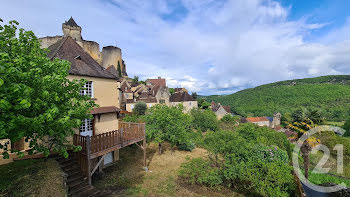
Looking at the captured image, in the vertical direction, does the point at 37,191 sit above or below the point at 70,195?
above

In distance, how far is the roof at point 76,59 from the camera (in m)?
11.1

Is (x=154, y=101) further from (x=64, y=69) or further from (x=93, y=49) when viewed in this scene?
(x=64, y=69)

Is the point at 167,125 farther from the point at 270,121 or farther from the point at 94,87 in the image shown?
the point at 270,121

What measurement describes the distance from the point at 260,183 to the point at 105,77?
13.3 meters

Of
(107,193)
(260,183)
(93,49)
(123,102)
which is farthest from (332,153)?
(93,49)

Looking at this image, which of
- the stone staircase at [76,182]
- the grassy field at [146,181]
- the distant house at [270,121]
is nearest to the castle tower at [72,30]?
the grassy field at [146,181]

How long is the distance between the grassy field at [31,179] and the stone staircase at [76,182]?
81cm

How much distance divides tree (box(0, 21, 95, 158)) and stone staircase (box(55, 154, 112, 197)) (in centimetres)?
394

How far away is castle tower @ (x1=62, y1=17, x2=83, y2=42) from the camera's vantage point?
39125mm

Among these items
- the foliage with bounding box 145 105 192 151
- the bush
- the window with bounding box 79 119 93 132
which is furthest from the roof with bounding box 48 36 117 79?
the bush

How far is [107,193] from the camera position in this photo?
30.8 feet

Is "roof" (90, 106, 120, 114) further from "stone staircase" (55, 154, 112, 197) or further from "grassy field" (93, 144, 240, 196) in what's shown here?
"grassy field" (93, 144, 240, 196)

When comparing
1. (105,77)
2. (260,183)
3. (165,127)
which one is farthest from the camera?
(165,127)

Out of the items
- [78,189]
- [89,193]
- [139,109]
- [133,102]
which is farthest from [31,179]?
[133,102]
